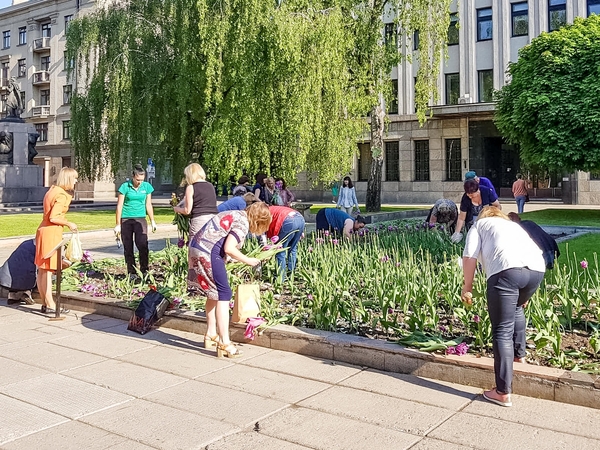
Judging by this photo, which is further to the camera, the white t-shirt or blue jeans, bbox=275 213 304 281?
blue jeans, bbox=275 213 304 281

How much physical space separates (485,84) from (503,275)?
115 ft

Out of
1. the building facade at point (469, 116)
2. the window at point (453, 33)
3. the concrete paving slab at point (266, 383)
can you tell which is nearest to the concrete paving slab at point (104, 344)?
the concrete paving slab at point (266, 383)

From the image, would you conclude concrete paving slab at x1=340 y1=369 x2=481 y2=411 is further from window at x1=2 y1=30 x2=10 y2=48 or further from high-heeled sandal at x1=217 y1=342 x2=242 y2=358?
window at x1=2 y1=30 x2=10 y2=48

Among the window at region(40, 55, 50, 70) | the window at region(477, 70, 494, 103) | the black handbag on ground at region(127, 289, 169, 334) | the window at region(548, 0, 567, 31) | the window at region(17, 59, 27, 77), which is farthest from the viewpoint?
the window at region(17, 59, 27, 77)

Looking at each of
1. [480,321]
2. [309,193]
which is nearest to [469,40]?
[309,193]

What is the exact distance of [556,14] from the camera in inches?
1390

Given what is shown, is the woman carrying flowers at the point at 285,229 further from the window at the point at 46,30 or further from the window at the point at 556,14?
the window at the point at 46,30

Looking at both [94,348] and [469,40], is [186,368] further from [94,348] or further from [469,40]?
[469,40]

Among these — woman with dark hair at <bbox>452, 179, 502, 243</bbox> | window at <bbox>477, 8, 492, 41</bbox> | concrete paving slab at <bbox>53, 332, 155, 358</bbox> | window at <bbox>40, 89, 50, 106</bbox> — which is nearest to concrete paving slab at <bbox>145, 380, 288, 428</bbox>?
concrete paving slab at <bbox>53, 332, 155, 358</bbox>

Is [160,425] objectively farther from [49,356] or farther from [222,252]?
[49,356]

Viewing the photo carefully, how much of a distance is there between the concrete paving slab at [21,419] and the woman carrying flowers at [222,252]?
1.84 meters

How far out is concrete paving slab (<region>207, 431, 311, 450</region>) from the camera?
161 inches

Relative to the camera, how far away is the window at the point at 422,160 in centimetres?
4006

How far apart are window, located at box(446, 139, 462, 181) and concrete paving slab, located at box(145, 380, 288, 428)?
3536 centimetres
